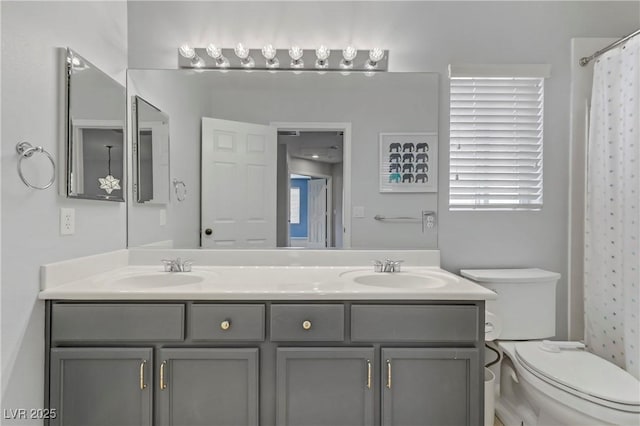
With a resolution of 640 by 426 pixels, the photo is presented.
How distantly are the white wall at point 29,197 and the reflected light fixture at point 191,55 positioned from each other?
455 mm

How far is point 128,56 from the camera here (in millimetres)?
1908

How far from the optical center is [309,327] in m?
1.33

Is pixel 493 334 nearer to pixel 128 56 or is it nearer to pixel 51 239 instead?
pixel 51 239

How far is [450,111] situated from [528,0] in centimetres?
74

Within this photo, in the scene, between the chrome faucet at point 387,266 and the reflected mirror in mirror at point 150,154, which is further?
the reflected mirror in mirror at point 150,154

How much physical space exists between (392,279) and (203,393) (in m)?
0.97

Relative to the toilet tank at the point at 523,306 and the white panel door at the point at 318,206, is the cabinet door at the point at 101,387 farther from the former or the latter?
the toilet tank at the point at 523,306

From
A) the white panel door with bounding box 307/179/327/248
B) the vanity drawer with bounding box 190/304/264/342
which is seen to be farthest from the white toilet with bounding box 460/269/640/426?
the vanity drawer with bounding box 190/304/264/342

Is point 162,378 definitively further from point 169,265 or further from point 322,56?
point 322,56

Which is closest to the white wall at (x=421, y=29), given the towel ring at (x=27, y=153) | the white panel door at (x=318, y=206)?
the white panel door at (x=318, y=206)

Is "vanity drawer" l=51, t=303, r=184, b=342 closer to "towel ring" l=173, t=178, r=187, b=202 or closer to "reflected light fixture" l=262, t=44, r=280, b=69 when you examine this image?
"towel ring" l=173, t=178, r=187, b=202

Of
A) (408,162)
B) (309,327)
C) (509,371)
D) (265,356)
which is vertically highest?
(408,162)

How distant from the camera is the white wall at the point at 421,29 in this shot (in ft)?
6.30

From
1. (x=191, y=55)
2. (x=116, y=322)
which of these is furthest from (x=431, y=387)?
(x=191, y=55)
